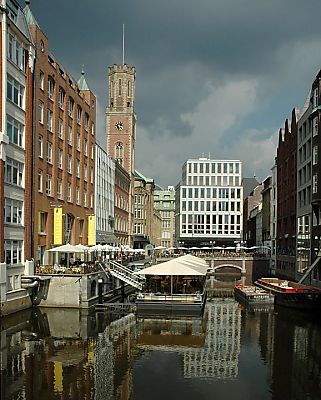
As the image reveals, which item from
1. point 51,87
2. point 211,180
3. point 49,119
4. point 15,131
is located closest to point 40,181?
point 49,119

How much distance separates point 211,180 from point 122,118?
40.0 metres

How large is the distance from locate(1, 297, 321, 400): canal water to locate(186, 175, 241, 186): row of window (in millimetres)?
98924

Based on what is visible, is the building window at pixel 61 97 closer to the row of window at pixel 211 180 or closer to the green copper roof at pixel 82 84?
the green copper roof at pixel 82 84

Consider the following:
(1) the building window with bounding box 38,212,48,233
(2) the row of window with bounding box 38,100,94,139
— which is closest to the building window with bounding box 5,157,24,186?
(1) the building window with bounding box 38,212,48,233

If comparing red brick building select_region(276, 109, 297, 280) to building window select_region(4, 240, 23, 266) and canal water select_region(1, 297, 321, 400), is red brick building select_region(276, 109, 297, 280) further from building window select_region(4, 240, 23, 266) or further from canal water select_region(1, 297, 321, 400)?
building window select_region(4, 240, 23, 266)

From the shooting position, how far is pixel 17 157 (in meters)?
46.1

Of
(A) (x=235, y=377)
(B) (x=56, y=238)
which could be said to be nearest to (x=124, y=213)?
(B) (x=56, y=238)

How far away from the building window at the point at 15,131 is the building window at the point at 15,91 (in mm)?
1778

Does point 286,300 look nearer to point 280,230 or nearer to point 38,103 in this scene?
point 38,103

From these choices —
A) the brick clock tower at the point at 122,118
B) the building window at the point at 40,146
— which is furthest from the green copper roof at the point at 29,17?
the brick clock tower at the point at 122,118

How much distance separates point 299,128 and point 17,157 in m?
48.1

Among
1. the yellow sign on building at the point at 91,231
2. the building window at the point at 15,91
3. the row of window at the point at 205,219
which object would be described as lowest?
the yellow sign on building at the point at 91,231

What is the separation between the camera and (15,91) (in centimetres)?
4575

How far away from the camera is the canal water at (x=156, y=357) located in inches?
951
